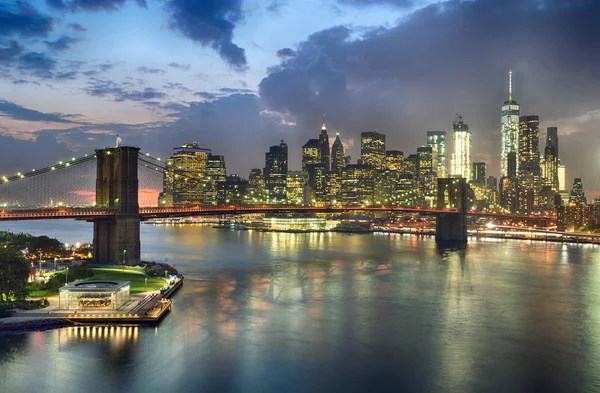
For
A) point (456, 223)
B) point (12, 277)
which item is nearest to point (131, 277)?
point (12, 277)

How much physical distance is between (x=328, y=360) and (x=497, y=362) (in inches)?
323

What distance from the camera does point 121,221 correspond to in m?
48.8

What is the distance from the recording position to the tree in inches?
1323

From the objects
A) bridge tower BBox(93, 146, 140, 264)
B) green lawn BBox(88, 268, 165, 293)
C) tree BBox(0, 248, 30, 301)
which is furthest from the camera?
bridge tower BBox(93, 146, 140, 264)

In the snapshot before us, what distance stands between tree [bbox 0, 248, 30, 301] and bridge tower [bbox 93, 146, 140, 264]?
1191 cm

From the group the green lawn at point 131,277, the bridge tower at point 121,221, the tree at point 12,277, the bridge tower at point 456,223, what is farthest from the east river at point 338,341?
the bridge tower at point 456,223

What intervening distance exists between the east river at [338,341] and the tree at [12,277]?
5579mm

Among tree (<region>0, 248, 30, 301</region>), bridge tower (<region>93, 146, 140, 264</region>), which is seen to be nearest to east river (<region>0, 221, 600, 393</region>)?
tree (<region>0, 248, 30, 301</region>)

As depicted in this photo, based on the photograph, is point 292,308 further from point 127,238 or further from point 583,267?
point 583,267

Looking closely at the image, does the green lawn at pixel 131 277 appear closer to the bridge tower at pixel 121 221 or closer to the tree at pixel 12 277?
the bridge tower at pixel 121 221

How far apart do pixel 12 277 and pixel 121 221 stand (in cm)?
1540

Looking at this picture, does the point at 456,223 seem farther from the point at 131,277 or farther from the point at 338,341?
the point at 338,341

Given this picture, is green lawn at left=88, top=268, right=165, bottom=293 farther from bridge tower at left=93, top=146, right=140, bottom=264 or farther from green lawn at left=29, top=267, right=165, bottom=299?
bridge tower at left=93, top=146, right=140, bottom=264

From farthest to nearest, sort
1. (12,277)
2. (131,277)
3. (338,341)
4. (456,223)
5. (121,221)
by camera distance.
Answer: (456,223), (121,221), (131,277), (12,277), (338,341)
